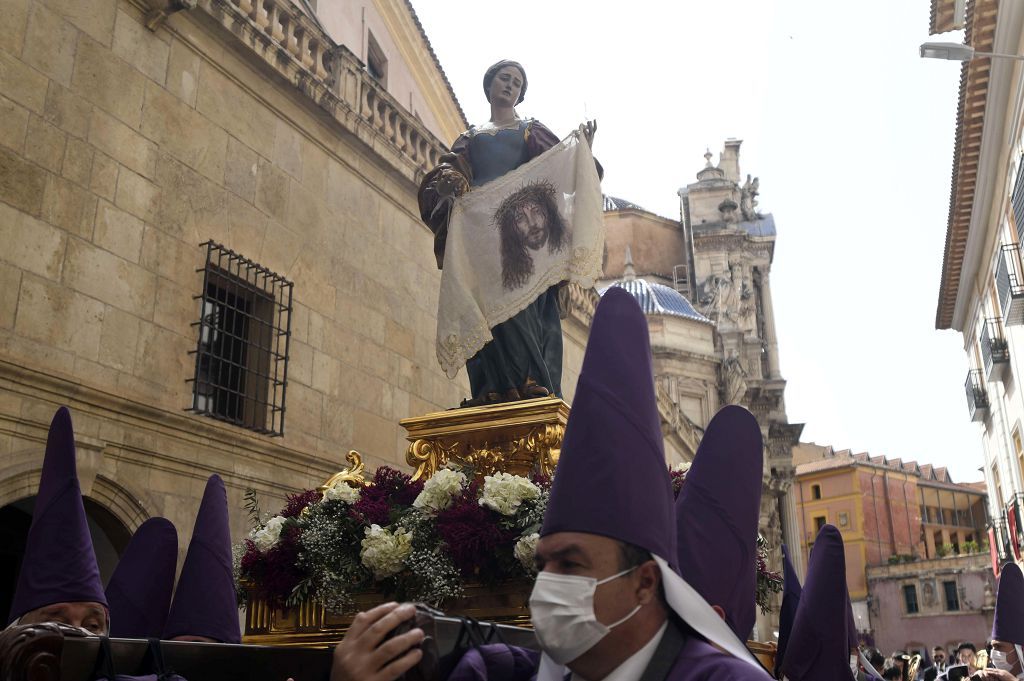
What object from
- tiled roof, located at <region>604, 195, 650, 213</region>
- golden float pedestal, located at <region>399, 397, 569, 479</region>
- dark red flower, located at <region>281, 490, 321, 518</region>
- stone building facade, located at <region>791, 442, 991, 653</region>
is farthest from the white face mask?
stone building facade, located at <region>791, 442, 991, 653</region>

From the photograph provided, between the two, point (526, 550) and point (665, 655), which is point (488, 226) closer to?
point (526, 550)

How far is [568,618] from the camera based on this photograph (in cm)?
208

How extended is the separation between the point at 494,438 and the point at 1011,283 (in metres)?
16.4

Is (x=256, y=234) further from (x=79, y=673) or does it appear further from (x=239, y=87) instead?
(x=79, y=673)

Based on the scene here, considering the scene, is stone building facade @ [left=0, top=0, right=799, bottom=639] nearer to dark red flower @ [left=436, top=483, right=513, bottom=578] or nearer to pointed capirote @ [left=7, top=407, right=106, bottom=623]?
pointed capirote @ [left=7, top=407, right=106, bottom=623]

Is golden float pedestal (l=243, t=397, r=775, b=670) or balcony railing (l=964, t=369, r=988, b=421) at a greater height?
balcony railing (l=964, t=369, r=988, b=421)

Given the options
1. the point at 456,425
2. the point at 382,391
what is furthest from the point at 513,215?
the point at 382,391

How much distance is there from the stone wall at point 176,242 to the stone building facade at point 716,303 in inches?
923

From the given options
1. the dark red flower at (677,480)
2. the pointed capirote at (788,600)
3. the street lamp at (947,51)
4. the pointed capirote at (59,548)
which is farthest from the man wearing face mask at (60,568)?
the street lamp at (947,51)

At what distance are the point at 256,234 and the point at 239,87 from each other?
55.1 inches

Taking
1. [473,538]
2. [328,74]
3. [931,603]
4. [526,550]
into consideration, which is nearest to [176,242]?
[328,74]

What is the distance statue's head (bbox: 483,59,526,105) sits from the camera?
6273 mm

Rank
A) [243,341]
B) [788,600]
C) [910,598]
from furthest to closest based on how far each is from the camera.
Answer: [910,598] < [243,341] < [788,600]

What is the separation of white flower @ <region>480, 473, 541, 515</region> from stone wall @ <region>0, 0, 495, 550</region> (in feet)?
12.8
